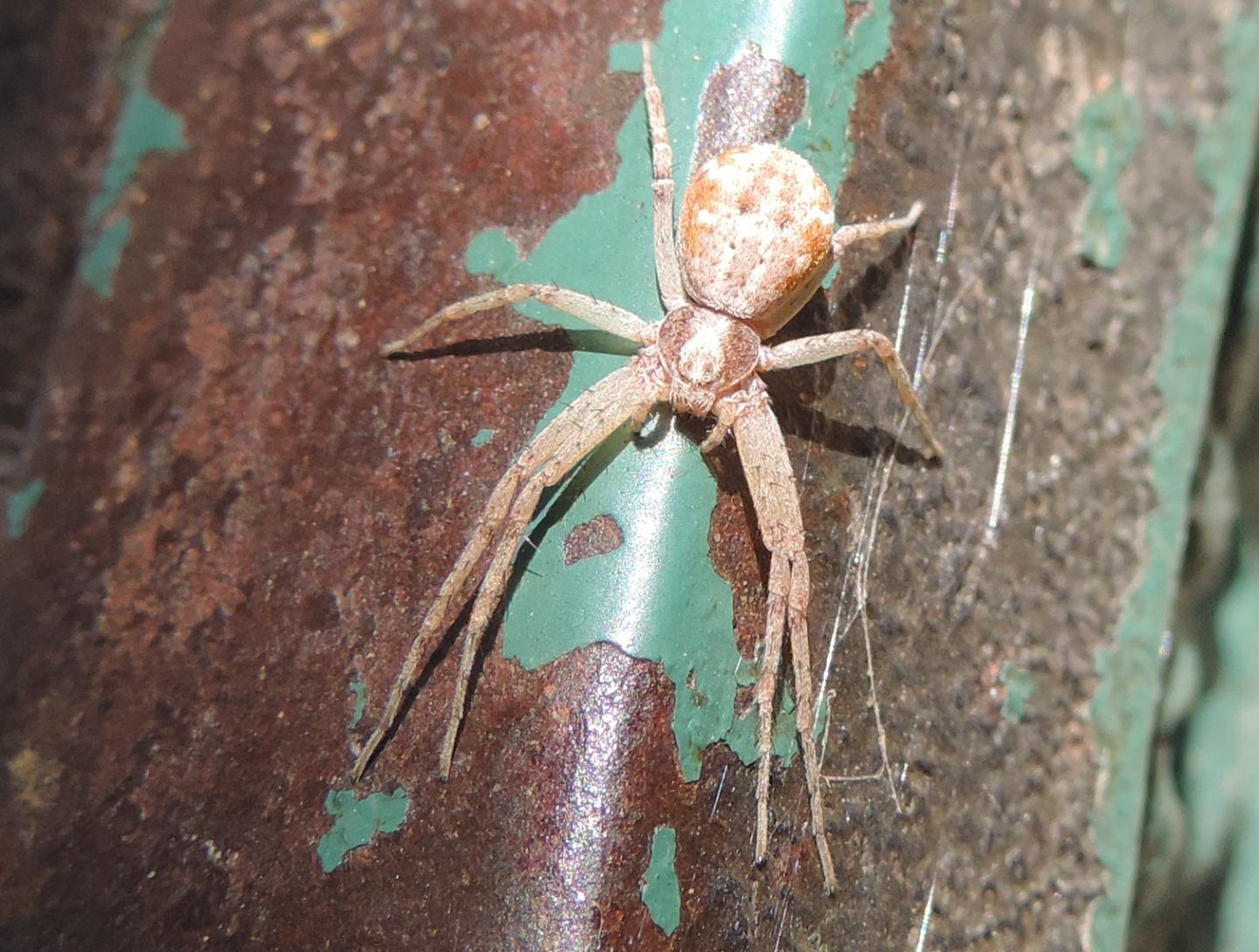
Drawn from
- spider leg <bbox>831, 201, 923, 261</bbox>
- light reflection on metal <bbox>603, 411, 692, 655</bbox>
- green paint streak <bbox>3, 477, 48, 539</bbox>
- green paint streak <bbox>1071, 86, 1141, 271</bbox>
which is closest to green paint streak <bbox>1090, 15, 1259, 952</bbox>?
green paint streak <bbox>1071, 86, 1141, 271</bbox>

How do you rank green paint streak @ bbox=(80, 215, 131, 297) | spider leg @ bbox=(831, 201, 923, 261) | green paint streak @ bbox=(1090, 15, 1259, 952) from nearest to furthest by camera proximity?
spider leg @ bbox=(831, 201, 923, 261) → green paint streak @ bbox=(1090, 15, 1259, 952) → green paint streak @ bbox=(80, 215, 131, 297)

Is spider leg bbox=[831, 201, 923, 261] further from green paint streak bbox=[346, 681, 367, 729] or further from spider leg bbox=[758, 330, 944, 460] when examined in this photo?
green paint streak bbox=[346, 681, 367, 729]

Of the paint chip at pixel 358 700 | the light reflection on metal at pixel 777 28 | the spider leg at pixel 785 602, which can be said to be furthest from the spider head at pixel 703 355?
the paint chip at pixel 358 700

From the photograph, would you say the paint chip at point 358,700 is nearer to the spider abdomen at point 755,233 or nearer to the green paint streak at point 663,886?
the green paint streak at point 663,886

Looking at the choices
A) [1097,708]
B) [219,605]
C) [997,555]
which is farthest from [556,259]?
[1097,708]

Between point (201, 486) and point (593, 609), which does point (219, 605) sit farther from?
point (593, 609)

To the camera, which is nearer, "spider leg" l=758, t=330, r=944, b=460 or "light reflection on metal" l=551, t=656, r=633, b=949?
"light reflection on metal" l=551, t=656, r=633, b=949
